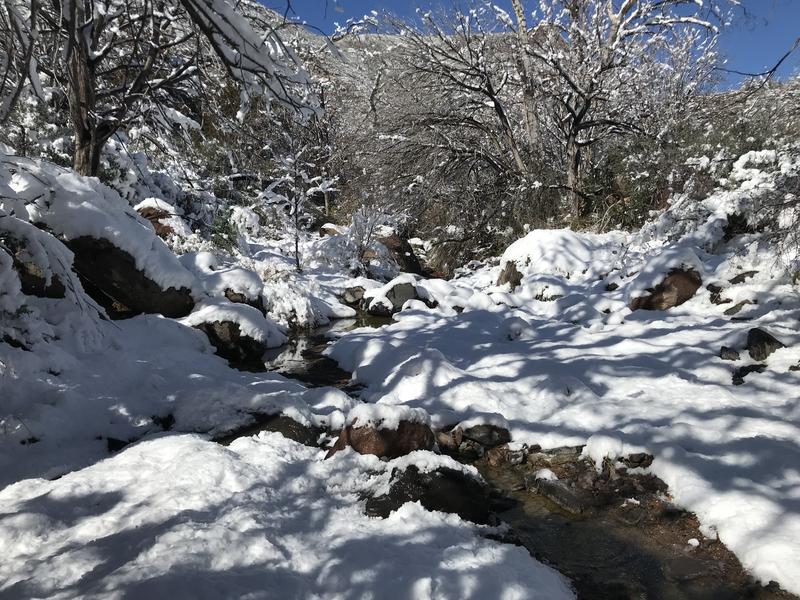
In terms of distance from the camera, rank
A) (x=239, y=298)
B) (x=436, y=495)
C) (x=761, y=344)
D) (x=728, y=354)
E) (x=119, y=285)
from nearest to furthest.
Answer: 1. (x=436, y=495)
2. (x=761, y=344)
3. (x=728, y=354)
4. (x=119, y=285)
5. (x=239, y=298)

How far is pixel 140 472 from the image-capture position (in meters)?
3.05

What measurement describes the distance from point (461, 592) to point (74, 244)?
19.0 feet

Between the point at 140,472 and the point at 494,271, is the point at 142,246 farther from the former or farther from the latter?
the point at 494,271

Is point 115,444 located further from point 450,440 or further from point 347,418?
point 450,440

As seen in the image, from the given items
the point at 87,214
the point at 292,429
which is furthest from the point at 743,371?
the point at 87,214

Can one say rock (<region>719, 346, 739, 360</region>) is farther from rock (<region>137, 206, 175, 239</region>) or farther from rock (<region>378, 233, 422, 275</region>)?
rock (<region>137, 206, 175, 239</region>)

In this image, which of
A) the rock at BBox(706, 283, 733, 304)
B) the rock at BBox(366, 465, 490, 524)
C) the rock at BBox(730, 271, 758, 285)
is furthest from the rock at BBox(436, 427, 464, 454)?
the rock at BBox(730, 271, 758, 285)

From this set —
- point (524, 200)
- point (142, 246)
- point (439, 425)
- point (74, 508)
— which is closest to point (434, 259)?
point (524, 200)

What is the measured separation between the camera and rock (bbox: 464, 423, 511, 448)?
428 cm

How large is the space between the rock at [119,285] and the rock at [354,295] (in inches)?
166

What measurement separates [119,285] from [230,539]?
5029mm

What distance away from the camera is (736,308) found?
19.3 ft

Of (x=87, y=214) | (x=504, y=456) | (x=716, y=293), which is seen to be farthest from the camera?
(x=716, y=293)

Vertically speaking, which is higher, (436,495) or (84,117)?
(84,117)
